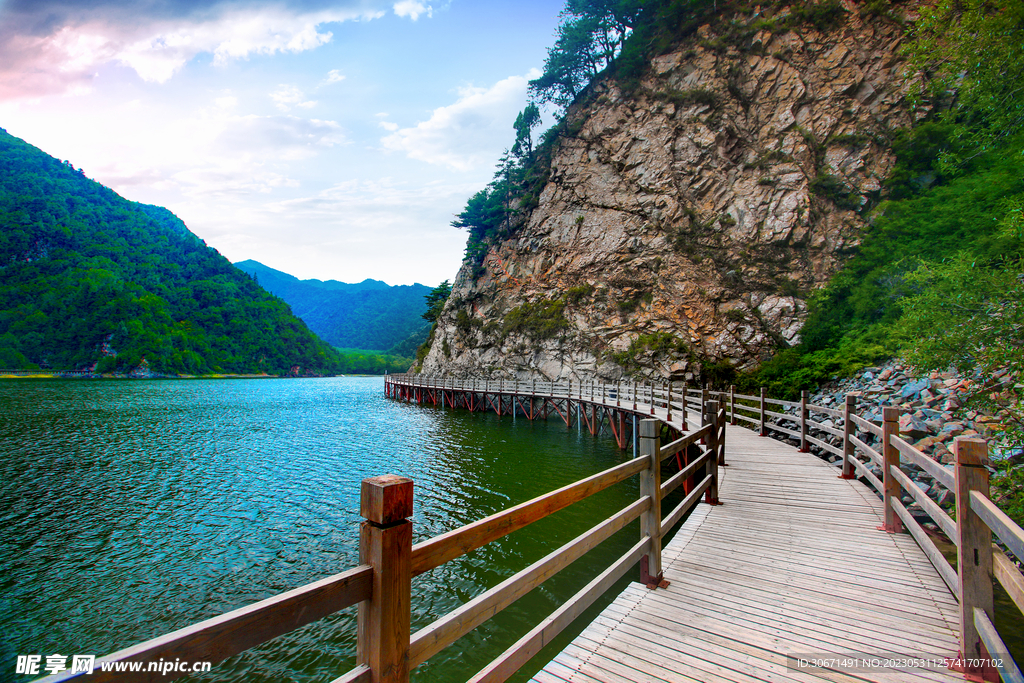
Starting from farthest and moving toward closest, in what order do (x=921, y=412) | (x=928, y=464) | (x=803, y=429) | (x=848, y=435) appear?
(x=921, y=412) → (x=803, y=429) → (x=848, y=435) → (x=928, y=464)

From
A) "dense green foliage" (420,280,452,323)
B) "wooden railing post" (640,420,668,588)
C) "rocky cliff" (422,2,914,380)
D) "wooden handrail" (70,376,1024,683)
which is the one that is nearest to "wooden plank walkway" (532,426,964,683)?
"wooden railing post" (640,420,668,588)

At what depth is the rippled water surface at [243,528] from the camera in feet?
22.7

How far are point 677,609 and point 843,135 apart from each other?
130 feet

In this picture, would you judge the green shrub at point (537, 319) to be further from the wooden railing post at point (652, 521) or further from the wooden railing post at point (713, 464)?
the wooden railing post at point (652, 521)

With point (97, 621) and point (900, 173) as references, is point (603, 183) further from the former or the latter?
point (97, 621)

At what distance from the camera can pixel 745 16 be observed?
37.3 meters

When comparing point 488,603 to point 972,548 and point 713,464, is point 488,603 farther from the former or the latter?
point 713,464

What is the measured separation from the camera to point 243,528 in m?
11.2

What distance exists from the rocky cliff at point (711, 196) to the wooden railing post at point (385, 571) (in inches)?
1283

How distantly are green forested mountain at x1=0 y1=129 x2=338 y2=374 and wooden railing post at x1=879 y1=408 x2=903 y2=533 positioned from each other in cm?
12498

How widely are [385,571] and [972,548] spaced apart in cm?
384

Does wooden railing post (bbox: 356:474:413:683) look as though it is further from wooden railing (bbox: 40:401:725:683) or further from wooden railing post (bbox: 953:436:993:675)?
wooden railing post (bbox: 953:436:993:675)

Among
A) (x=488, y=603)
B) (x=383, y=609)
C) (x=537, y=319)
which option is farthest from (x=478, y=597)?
(x=537, y=319)

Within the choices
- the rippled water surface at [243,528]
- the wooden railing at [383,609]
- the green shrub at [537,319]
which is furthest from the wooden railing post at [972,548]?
the green shrub at [537,319]
